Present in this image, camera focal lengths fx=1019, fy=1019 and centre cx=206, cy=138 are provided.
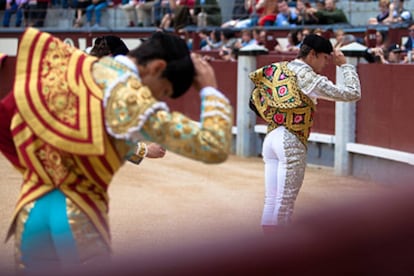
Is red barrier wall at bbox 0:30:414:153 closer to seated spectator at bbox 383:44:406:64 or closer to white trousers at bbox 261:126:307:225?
seated spectator at bbox 383:44:406:64

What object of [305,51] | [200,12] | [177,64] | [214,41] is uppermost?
[177,64]

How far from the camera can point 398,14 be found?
12.5 m

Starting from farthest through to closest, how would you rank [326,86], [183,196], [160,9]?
[160,9]
[183,196]
[326,86]

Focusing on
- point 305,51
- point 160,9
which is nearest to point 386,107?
point 305,51

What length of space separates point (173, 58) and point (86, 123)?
30 cm

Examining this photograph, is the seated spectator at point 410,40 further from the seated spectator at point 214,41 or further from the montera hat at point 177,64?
the montera hat at point 177,64

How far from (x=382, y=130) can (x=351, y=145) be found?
1.64 ft

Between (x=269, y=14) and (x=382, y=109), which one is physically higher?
(x=269, y=14)

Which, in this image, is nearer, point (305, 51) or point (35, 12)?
point (305, 51)

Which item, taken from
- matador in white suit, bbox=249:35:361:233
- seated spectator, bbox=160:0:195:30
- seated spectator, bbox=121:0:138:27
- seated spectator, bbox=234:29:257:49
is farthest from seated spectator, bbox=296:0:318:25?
matador in white suit, bbox=249:35:361:233

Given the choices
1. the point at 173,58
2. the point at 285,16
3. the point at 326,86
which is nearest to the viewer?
the point at 173,58

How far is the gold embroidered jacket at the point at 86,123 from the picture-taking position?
8.83ft

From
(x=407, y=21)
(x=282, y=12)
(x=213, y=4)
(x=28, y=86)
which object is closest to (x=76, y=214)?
(x=28, y=86)

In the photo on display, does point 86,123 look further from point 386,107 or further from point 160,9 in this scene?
point 160,9
